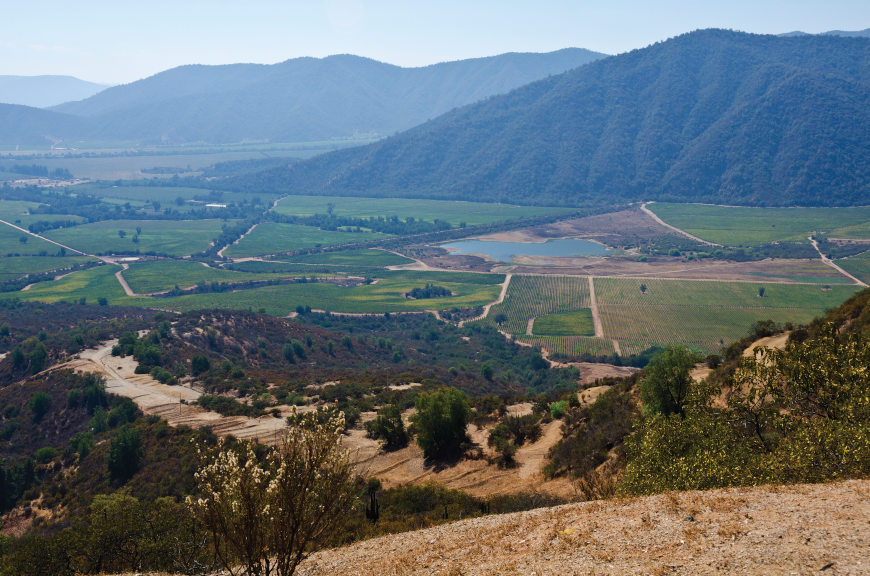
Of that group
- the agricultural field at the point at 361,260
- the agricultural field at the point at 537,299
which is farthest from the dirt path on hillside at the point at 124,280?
the agricultural field at the point at 537,299

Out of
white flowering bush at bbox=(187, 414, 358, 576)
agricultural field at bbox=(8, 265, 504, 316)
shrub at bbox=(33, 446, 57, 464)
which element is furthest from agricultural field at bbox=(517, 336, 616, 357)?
white flowering bush at bbox=(187, 414, 358, 576)

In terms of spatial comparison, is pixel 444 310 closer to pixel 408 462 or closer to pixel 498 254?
pixel 498 254

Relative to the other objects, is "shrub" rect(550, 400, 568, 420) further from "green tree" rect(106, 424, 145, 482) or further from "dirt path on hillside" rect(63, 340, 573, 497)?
"green tree" rect(106, 424, 145, 482)

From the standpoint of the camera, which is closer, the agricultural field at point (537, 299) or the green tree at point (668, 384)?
the green tree at point (668, 384)

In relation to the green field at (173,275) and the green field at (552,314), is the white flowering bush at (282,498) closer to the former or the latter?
the green field at (552,314)

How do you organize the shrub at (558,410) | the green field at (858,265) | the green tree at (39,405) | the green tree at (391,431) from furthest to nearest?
the green field at (858,265), the green tree at (39,405), the green tree at (391,431), the shrub at (558,410)

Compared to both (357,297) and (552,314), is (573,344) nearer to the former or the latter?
(552,314)
